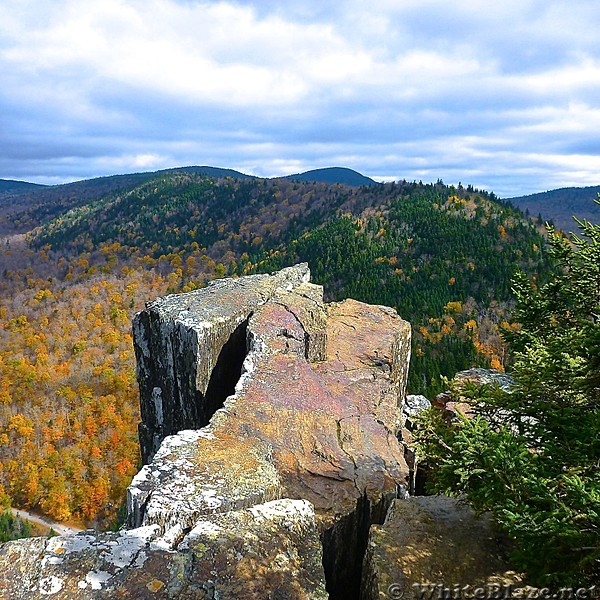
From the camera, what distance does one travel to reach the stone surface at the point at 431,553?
22.8ft

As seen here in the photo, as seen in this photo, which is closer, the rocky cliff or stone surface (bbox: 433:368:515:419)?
the rocky cliff

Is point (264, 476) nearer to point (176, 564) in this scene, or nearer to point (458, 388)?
point (176, 564)

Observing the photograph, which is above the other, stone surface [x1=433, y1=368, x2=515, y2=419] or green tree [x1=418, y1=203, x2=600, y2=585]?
green tree [x1=418, y1=203, x2=600, y2=585]

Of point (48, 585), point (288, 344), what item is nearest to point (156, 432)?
point (288, 344)

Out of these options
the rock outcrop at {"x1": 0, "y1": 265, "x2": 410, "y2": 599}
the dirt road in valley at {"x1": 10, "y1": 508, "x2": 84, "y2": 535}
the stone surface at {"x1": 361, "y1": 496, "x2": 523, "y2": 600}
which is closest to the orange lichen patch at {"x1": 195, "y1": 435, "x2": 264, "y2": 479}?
the rock outcrop at {"x1": 0, "y1": 265, "x2": 410, "y2": 599}

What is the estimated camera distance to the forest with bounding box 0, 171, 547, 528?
284ft

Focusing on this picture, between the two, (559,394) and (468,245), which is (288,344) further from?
(468,245)

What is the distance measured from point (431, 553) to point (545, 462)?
2.70 metres

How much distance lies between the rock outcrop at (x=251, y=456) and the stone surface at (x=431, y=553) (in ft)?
2.76

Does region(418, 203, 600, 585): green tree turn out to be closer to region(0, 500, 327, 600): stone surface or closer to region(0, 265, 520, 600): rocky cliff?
region(0, 265, 520, 600): rocky cliff

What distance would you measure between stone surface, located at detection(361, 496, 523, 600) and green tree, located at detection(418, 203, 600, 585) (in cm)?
118

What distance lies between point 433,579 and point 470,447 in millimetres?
2484

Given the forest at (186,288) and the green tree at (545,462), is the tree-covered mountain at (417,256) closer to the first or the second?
the forest at (186,288)

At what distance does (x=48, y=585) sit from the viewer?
5.10 metres
